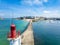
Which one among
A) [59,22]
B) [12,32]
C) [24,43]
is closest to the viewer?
[12,32]

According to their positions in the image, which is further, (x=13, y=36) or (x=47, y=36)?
(x=47, y=36)

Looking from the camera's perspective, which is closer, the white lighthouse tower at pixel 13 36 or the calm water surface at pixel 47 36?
the white lighthouse tower at pixel 13 36

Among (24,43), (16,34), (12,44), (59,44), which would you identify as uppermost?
(16,34)

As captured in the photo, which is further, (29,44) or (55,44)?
(55,44)

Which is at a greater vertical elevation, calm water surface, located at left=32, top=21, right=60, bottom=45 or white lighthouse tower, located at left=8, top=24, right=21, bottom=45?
white lighthouse tower, located at left=8, top=24, right=21, bottom=45

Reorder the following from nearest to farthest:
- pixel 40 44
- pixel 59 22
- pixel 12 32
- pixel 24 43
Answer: pixel 12 32 < pixel 24 43 < pixel 40 44 < pixel 59 22

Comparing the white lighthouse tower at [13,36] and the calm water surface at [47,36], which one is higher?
the white lighthouse tower at [13,36]

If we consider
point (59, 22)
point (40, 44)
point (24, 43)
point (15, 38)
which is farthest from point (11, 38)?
point (59, 22)

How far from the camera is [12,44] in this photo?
8.42ft

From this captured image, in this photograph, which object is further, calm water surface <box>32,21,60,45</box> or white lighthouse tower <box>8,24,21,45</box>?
calm water surface <box>32,21,60,45</box>

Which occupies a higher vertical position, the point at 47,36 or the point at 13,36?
the point at 13,36

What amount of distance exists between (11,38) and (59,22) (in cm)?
2365

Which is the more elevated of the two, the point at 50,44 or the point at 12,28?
the point at 12,28

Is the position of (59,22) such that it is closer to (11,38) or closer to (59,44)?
(59,44)
